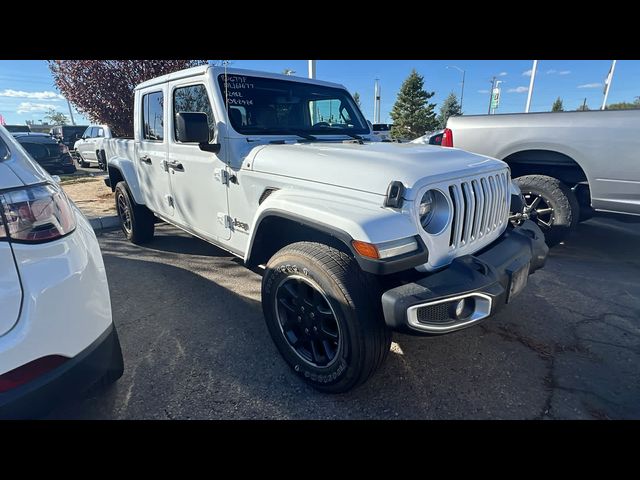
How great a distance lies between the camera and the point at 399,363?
8.29ft

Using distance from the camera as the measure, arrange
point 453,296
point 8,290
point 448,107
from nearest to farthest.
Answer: point 8,290, point 453,296, point 448,107

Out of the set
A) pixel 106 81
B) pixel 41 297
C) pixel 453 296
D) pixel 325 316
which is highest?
pixel 106 81

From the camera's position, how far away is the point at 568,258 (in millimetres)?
4586

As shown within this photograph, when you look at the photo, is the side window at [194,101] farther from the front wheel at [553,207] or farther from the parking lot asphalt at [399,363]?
the front wheel at [553,207]

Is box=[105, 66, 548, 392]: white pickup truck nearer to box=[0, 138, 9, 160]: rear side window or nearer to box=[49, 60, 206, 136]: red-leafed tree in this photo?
box=[0, 138, 9, 160]: rear side window

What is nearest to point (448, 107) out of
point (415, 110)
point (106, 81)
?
point (415, 110)

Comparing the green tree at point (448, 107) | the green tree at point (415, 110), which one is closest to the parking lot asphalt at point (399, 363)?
the green tree at point (415, 110)

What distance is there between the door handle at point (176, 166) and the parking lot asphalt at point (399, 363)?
1.19m

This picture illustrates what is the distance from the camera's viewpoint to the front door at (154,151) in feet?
12.3

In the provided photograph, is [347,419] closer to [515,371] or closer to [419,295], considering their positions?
[419,295]

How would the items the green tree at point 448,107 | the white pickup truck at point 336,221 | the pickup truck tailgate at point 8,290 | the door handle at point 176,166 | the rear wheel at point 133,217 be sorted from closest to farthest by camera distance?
the pickup truck tailgate at point 8,290 → the white pickup truck at point 336,221 → the door handle at point 176,166 → the rear wheel at point 133,217 → the green tree at point 448,107

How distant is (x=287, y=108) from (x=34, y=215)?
7.61ft

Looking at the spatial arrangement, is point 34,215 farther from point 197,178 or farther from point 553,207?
point 553,207

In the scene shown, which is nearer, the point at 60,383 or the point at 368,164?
the point at 60,383
